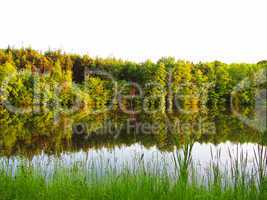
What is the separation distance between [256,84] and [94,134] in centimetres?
3107

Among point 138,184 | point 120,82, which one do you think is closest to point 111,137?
point 138,184

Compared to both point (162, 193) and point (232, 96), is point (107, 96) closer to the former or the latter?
point (232, 96)

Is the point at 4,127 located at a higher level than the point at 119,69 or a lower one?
lower

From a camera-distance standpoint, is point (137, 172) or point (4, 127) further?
point (4, 127)

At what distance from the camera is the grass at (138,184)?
573cm

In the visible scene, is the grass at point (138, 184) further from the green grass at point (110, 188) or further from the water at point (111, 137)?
the water at point (111, 137)

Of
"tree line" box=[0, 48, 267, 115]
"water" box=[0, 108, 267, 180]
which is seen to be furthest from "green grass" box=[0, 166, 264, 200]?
"tree line" box=[0, 48, 267, 115]

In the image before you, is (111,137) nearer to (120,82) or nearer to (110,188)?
(110,188)

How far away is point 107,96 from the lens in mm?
41125

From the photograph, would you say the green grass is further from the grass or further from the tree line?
the tree line

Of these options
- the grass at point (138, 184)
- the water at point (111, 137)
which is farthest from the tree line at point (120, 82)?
the grass at point (138, 184)

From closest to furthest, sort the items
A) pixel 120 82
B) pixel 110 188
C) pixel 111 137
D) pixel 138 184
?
1. pixel 138 184
2. pixel 110 188
3. pixel 111 137
4. pixel 120 82

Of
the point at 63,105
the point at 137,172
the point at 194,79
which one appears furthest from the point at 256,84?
the point at 137,172

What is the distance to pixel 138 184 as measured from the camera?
607cm
